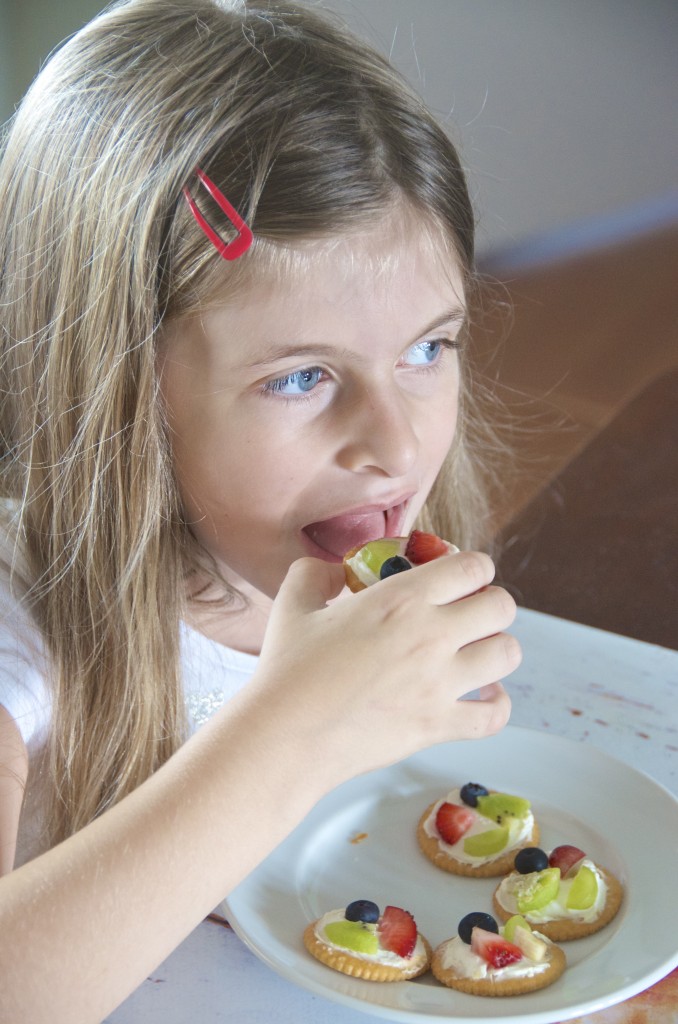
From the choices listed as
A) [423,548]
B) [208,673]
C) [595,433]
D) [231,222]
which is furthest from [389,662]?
[595,433]

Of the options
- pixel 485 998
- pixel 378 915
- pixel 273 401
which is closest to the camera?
pixel 485 998

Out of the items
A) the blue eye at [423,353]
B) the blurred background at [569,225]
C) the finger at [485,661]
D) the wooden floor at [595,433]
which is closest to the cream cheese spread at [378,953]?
the finger at [485,661]

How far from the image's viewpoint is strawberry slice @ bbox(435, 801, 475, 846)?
3.41 ft

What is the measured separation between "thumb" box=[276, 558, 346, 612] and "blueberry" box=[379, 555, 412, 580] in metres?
0.05

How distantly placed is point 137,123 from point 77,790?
0.71 m

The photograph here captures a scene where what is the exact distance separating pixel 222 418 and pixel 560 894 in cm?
55

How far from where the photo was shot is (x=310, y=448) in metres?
1.13

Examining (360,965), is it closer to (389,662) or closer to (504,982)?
(504,982)

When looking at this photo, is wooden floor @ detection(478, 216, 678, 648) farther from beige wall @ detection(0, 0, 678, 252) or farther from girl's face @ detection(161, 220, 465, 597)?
girl's face @ detection(161, 220, 465, 597)

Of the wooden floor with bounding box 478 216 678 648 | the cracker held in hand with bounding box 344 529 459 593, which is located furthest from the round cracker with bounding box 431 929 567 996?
the wooden floor with bounding box 478 216 678 648

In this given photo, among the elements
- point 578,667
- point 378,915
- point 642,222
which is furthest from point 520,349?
point 378,915

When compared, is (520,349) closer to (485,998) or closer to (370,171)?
(370,171)

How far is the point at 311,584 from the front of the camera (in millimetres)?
1007

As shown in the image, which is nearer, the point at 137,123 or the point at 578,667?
the point at 137,123
